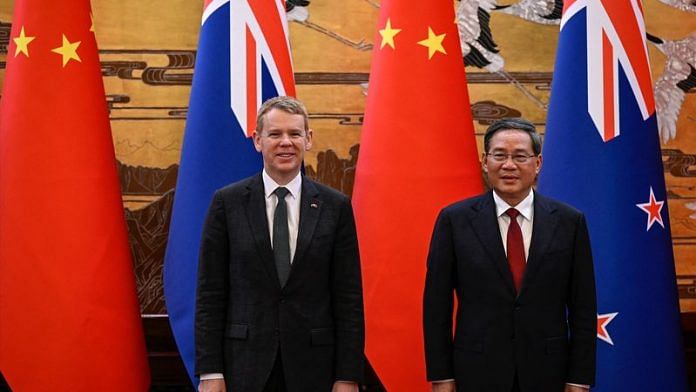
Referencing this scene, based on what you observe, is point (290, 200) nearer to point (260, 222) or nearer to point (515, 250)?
point (260, 222)

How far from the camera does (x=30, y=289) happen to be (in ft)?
9.95

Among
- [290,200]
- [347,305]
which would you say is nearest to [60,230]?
[290,200]

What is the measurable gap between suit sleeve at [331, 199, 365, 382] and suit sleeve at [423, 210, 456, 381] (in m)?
0.20

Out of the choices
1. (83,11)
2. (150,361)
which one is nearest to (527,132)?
(83,11)

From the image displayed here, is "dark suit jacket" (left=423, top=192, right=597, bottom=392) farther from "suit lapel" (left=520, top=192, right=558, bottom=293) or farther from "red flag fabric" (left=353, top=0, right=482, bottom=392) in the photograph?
"red flag fabric" (left=353, top=0, right=482, bottom=392)

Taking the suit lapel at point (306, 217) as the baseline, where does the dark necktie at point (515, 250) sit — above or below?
below

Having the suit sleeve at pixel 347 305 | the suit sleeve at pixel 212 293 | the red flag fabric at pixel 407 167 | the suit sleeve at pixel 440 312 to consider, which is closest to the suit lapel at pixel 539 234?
the suit sleeve at pixel 440 312

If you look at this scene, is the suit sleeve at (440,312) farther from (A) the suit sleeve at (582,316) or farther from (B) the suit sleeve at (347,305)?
(A) the suit sleeve at (582,316)

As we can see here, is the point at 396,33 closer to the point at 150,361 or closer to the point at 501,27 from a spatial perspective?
the point at 501,27

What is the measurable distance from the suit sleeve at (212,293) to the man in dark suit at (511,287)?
2.02 ft

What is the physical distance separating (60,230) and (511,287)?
1804 mm

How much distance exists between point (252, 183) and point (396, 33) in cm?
117

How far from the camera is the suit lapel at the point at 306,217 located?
7.40 feet

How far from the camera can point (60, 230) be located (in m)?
3.05
